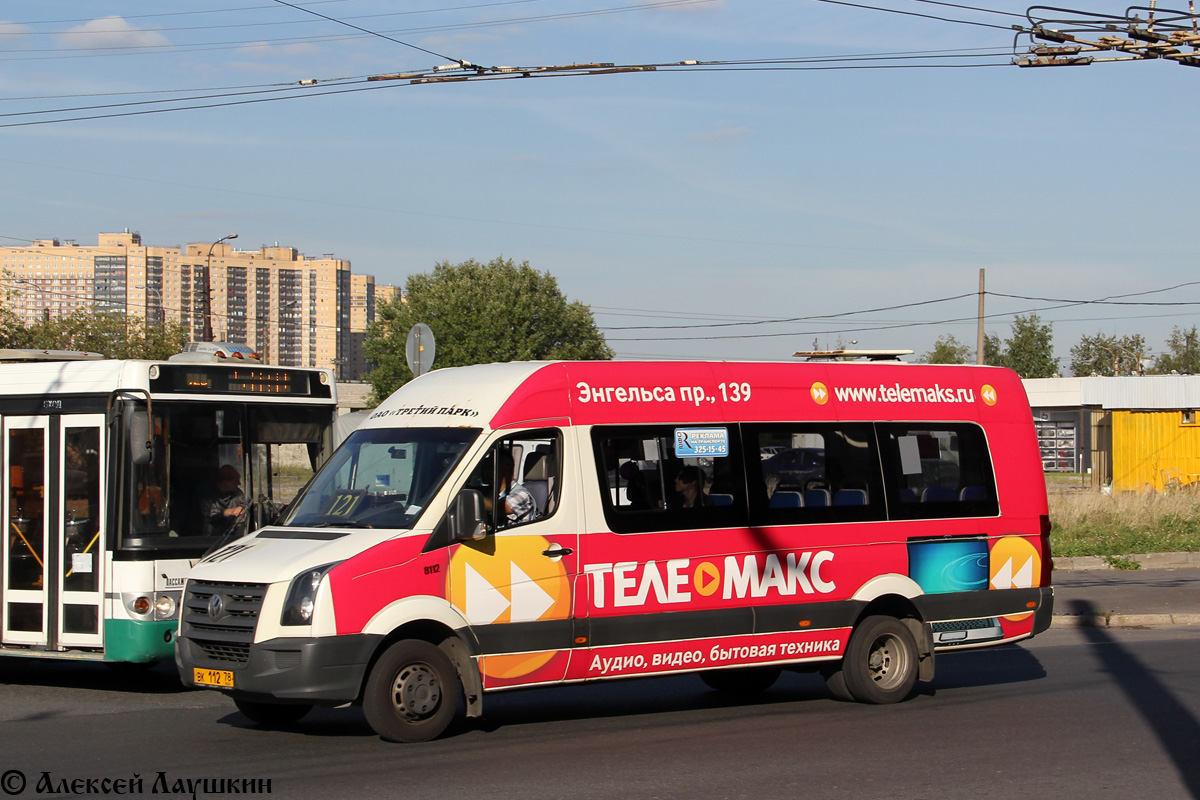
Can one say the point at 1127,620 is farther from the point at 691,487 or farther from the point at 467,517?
the point at 467,517

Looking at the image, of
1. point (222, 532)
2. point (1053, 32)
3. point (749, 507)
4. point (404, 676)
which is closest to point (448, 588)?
point (404, 676)

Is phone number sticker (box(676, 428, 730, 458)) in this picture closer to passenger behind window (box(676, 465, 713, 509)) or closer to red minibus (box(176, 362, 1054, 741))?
red minibus (box(176, 362, 1054, 741))

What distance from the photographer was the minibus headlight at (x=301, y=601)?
7.66 m

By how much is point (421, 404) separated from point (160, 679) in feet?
14.7

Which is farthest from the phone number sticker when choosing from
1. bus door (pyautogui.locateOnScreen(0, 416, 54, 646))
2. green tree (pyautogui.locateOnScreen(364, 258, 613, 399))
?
green tree (pyautogui.locateOnScreen(364, 258, 613, 399))

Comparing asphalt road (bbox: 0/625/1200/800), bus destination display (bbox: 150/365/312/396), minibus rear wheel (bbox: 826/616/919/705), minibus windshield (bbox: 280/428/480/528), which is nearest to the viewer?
asphalt road (bbox: 0/625/1200/800)

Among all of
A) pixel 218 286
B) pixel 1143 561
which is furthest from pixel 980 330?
pixel 218 286

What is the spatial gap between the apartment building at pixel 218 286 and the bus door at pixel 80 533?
91.3 metres

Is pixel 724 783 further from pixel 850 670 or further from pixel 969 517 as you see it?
pixel 969 517

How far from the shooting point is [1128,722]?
8875mm

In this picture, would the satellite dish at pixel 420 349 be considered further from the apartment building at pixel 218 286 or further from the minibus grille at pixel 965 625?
the apartment building at pixel 218 286

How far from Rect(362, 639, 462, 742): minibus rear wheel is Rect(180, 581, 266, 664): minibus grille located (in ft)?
2.74

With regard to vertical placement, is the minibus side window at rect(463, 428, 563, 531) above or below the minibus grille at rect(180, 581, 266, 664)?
above

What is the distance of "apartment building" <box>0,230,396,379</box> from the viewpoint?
111125 millimetres
